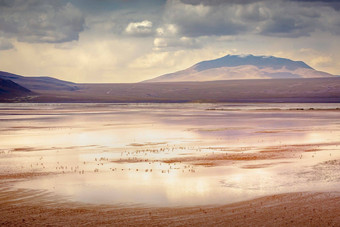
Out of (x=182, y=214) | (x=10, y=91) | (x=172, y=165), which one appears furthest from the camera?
(x=10, y=91)

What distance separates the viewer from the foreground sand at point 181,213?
11.3 m

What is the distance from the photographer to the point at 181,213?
1209 cm

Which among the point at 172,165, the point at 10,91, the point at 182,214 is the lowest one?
the point at 182,214

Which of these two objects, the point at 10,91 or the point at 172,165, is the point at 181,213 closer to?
the point at 172,165

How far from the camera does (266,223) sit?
11164 millimetres

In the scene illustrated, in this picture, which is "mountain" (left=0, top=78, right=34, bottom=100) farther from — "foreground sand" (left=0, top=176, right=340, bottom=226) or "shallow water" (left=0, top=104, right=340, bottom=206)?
"foreground sand" (left=0, top=176, right=340, bottom=226)

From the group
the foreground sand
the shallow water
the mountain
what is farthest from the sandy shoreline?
the mountain

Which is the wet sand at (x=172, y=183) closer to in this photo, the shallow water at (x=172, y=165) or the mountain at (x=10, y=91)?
the shallow water at (x=172, y=165)

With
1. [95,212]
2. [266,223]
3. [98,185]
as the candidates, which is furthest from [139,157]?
[266,223]

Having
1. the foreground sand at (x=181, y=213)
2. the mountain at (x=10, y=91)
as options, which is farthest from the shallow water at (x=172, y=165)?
the mountain at (x=10, y=91)

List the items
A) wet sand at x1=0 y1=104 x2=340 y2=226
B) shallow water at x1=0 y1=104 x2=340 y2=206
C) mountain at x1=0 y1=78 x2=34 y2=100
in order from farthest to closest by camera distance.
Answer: mountain at x1=0 y1=78 x2=34 y2=100, shallow water at x1=0 y1=104 x2=340 y2=206, wet sand at x1=0 y1=104 x2=340 y2=226

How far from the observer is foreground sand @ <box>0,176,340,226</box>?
A: 37.1 ft

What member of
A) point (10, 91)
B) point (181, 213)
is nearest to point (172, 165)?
point (181, 213)

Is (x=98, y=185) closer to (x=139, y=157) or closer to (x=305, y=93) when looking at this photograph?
(x=139, y=157)
